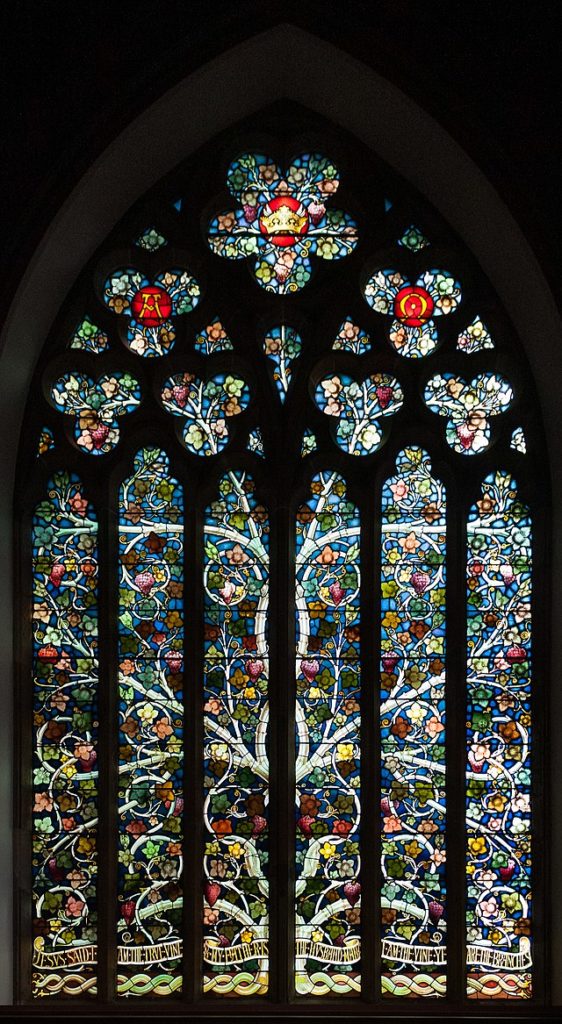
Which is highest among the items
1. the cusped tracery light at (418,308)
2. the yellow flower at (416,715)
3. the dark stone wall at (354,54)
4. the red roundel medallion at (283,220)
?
the dark stone wall at (354,54)

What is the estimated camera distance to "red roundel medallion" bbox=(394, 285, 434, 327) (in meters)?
4.53

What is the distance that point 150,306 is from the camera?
4.55 metres

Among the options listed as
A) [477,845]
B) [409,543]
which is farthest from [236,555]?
[477,845]

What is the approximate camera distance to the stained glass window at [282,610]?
4.40 metres

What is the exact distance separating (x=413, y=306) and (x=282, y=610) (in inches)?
50.2

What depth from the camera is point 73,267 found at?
4406 mm

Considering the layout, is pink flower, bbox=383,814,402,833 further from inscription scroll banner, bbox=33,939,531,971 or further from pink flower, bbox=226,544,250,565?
pink flower, bbox=226,544,250,565

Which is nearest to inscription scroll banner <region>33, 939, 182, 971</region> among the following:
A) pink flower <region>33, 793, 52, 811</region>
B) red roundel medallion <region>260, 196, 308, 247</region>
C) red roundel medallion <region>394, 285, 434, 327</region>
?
pink flower <region>33, 793, 52, 811</region>

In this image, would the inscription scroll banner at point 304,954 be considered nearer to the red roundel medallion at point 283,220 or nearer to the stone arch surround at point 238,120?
the stone arch surround at point 238,120

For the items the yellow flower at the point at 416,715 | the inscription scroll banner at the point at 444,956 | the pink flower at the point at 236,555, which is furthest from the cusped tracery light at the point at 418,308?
the inscription scroll banner at the point at 444,956

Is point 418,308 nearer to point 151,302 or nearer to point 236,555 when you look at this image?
point 151,302
